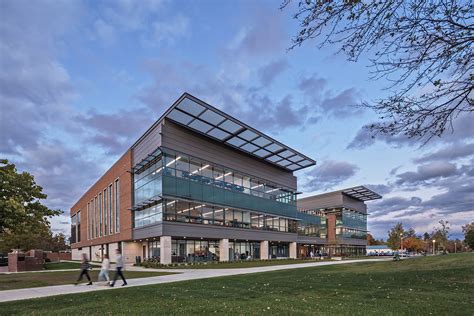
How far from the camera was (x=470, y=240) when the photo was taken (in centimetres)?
8312

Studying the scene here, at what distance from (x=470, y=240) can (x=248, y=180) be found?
6340cm

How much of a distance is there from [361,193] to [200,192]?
170 feet

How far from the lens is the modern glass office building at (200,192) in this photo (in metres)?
37.5

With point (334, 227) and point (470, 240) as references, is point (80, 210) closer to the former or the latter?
point (334, 227)

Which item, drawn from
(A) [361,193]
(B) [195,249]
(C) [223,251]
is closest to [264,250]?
(C) [223,251]

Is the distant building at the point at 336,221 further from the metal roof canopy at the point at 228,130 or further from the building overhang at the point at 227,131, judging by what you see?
the metal roof canopy at the point at 228,130

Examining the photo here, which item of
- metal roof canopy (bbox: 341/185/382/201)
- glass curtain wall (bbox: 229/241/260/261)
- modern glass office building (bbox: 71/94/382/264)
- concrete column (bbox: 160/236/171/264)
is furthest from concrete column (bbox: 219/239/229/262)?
metal roof canopy (bbox: 341/185/382/201)

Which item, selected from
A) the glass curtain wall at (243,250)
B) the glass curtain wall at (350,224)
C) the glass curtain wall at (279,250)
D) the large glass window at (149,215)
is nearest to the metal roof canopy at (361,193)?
the glass curtain wall at (350,224)

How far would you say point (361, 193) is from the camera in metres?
81.5

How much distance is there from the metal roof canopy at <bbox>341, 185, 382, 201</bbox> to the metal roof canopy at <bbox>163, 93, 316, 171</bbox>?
28.0 meters

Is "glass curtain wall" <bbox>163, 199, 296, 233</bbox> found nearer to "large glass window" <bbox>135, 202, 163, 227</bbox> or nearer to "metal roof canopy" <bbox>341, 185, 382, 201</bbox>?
"large glass window" <bbox>135, 202, 163, 227</bbox>

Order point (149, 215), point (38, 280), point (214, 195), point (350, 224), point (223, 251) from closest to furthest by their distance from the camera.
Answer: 1. point (38, 280)
2. point (149, 215)
3. point (214, 195)
4. point (223, 251)
5. point (350, 224)

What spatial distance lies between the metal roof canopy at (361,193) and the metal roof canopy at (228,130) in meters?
28.0

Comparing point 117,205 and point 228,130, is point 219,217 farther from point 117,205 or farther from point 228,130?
point 117,205
